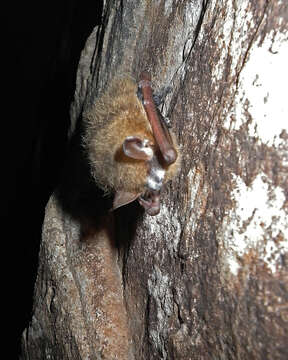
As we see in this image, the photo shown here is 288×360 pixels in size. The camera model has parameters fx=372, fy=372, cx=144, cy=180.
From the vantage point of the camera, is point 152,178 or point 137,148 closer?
point 137,148

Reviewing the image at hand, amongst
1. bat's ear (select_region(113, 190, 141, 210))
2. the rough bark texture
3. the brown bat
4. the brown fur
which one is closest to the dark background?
the rough bark texture

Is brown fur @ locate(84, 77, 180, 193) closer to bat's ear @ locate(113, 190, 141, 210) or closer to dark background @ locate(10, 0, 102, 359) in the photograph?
bat's ear @ locate(113, 190, 141, 210)

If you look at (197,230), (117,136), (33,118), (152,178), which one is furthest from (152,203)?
(33,118)

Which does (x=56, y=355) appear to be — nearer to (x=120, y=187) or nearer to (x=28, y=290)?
(x=120, y=187)

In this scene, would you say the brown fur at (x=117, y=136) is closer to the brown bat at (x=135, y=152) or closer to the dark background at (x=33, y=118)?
the brown bat at (x=135, y=152)

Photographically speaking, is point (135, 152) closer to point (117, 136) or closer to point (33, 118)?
point (117, 136)

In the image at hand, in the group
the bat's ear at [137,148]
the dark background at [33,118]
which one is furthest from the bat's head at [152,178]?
the dark background at [33,118]
